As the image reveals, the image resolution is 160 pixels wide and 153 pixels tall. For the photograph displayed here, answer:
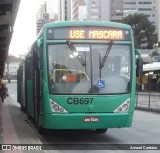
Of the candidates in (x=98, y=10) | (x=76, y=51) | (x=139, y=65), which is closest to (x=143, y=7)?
(x=98, y=10)

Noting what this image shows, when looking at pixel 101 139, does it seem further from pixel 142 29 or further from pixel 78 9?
pixel 78 9

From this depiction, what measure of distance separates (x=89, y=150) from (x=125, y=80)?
7.41ft

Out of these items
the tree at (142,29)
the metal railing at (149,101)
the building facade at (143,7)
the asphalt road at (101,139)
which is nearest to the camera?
the asphalt road at (101,139)

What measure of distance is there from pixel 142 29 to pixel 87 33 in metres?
99.1

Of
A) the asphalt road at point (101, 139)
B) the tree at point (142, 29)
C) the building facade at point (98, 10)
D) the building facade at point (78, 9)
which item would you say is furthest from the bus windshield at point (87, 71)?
the building facade at point (98, 10)

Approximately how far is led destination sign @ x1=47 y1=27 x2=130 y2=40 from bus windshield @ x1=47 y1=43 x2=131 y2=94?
24cm

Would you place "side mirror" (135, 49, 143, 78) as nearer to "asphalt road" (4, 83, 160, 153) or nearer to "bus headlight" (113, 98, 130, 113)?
"bus headlight" (113, 98, 130, 113)

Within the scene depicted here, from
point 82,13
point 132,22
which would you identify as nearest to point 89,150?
point 132,22

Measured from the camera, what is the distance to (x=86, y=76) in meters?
12.3

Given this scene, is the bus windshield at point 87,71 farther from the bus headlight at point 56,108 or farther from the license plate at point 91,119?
the license plate at point 91,119

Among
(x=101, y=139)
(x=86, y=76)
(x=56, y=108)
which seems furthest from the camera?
(x=101, y=139)

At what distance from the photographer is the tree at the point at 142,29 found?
109 meters

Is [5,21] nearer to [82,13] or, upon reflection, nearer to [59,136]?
[59,136]

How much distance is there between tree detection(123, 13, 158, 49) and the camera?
357 ft
